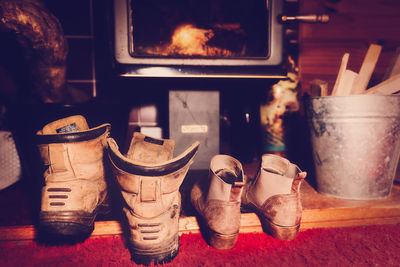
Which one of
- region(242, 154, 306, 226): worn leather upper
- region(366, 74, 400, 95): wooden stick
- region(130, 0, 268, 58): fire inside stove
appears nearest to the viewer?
region(242, 154, 306, 226): worn leather upper

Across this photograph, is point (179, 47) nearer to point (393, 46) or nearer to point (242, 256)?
point (242, 256)

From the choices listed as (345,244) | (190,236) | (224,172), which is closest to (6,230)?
(190,236)

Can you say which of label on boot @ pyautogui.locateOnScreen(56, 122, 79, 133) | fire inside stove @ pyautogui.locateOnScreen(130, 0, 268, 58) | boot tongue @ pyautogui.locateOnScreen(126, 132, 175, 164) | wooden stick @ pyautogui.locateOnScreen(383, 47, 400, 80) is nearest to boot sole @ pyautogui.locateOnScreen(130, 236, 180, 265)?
boot tongue @ pyautogui.locateOnScreen(126, 132, 175, 164)

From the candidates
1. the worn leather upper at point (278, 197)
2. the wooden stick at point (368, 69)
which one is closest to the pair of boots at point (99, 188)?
the worn leather upper at point (278, 197)

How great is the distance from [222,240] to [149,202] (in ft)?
0.87

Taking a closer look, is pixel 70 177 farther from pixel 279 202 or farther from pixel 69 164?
pixel 279 202

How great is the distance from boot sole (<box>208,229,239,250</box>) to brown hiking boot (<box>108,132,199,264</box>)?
128mm

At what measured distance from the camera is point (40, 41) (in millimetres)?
1034

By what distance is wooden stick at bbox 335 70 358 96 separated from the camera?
943mm

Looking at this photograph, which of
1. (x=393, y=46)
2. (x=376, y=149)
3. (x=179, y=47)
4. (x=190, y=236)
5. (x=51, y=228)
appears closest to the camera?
(x=51, y=228)

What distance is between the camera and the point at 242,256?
2.27 ft

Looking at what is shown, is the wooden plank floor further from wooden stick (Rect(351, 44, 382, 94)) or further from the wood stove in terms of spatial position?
the wood stove

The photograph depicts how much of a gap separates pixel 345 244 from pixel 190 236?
52 cm

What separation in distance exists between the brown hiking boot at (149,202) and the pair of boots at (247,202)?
134 mm
